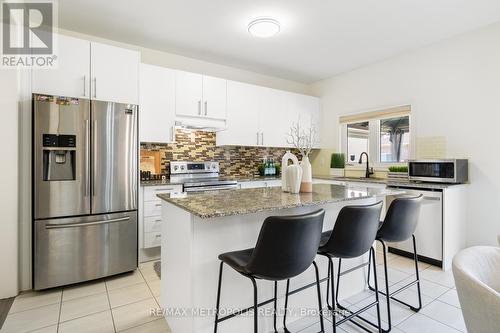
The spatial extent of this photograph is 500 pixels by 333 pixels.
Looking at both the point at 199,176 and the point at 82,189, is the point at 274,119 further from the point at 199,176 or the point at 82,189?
the point at 82,189

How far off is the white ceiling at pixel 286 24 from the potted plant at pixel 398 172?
62.7 inches

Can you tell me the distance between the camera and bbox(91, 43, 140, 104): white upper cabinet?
2715 mm

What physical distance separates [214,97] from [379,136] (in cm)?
262

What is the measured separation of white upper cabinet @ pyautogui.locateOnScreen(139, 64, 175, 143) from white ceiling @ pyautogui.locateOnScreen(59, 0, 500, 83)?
1.46 ft

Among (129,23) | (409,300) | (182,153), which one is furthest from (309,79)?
(409,300)

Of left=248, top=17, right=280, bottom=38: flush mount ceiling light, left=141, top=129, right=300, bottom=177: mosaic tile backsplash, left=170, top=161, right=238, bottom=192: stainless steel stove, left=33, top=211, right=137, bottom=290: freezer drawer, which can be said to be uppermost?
left=248, top=17, right=280, bottom=38: flush mount ceiling light

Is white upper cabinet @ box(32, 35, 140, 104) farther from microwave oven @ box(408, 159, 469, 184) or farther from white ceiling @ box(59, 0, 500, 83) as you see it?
microwave oven @ box(408, 159, 469, 184)

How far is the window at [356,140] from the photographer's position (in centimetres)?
434

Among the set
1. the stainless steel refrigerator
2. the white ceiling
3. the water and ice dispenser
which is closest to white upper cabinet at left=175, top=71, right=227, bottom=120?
the white ceiling

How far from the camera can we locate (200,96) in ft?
11.9

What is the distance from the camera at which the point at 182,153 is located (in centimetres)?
385

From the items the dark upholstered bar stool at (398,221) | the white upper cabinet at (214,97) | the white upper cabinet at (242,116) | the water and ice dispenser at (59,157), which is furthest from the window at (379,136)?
the water and ice dispenser at (59,157)

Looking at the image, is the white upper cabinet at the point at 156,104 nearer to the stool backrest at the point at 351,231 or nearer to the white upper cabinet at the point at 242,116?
the white upper cabinet at the point at 242,116

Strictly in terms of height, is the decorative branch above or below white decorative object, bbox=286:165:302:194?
above
